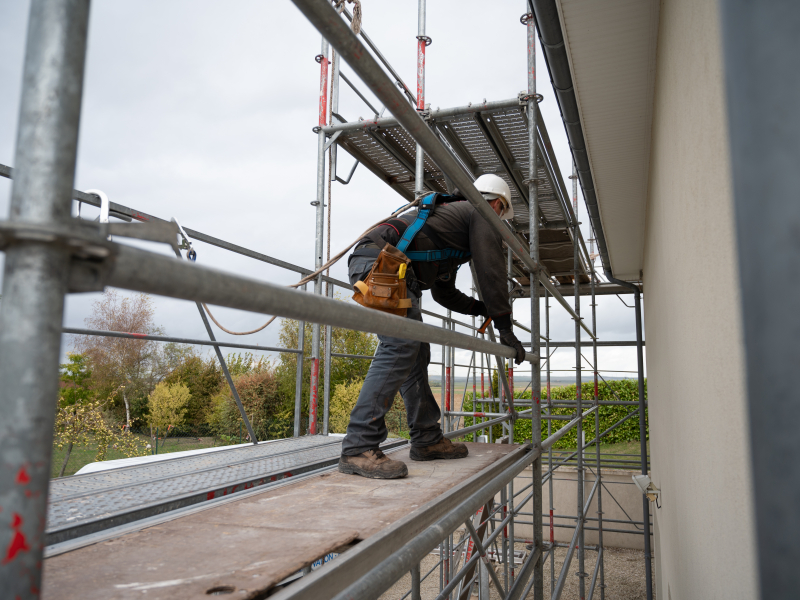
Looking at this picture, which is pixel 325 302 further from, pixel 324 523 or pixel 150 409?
pixel 150 409

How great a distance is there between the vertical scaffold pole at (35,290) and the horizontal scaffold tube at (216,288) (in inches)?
2.0

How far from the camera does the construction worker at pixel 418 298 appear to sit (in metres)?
2.15

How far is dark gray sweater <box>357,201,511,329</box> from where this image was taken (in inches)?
92.6

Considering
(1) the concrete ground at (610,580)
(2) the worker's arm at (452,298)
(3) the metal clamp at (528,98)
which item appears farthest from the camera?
(1) the concrete ground at (610,580)

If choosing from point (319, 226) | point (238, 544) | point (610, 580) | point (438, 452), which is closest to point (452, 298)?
point (438, 452)

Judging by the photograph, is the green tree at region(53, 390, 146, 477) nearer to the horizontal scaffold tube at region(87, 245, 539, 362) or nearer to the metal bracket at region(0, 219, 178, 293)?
the horizontal scaffold tube at region(87, 245, 539, 362)

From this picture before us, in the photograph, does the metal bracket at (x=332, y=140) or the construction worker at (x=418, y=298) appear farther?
the metal bracket at (x=332, y=140)

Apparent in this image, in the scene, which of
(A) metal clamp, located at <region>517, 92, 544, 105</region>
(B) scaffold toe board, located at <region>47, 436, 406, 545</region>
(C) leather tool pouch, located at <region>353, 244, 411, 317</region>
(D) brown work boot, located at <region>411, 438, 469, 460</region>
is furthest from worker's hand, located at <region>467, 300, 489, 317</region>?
(A) metal clamp, located at <region>517, 92, 544, 105</region>

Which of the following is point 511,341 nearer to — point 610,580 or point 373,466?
point 373,466

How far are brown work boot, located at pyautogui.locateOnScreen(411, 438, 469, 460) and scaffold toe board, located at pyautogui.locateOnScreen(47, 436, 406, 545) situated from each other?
0.63 metres

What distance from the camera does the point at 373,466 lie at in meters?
2.07

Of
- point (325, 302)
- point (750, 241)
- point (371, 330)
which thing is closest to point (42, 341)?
point (325, 302)

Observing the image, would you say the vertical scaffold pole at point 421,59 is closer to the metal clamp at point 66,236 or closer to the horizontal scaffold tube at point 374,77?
the horizontal scaffold tube at point 374,77

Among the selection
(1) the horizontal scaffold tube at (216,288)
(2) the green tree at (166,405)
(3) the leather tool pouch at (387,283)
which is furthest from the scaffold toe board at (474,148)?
(2) the green tree at (166,405)
